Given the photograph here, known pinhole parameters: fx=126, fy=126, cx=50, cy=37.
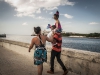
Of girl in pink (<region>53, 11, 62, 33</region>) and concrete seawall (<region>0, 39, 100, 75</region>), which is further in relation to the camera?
girl in pink (<region>53, 11, 62, 33</region>)

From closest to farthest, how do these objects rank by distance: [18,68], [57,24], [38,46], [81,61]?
[38,46] → [57,24] → [81,61] → [18,68]

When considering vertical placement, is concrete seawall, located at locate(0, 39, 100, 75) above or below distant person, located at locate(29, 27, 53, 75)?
below

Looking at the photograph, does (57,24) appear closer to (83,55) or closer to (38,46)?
(38,46)

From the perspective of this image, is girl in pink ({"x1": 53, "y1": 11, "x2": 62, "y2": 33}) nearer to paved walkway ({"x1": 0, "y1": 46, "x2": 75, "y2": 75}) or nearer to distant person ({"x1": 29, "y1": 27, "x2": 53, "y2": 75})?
distant person ({"x1": 29, "y1": 27, "x2": 53, "y2": 75})

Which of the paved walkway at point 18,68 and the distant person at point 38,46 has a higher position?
the distant person at point 38,46

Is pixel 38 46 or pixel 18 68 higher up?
pixel 38 46

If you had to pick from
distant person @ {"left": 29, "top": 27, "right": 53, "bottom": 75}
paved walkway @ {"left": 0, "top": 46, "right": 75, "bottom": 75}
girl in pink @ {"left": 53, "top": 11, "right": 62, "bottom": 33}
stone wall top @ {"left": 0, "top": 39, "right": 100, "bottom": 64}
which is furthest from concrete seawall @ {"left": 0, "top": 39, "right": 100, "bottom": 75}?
distant person @ {"left": 29, "top": 27, "right": 53, "bottom": 75}

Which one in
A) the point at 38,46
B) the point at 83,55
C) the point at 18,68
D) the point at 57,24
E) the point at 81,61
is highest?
the point at 57,24

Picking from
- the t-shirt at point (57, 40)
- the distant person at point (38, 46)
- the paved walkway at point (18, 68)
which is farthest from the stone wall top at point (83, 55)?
the distant person at point (38, 46)

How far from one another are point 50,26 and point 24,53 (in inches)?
172

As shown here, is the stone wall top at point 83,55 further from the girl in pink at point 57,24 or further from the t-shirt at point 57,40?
the girl in pink at point 57,24

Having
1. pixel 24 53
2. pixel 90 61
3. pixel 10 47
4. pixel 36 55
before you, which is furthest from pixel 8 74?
pixel 10 47

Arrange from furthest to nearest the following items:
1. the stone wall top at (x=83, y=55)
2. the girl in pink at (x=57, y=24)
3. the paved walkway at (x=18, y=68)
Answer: the paved walkway at (x=18, y=68) → the girl in pink at (x=57, y=24) → the stone wall top at (x=83, y=55)

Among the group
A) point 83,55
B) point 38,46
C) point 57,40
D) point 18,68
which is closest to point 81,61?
point 83,55
